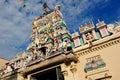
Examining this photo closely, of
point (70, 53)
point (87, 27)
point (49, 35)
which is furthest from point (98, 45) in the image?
point (49, 35)

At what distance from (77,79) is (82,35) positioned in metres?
4.14

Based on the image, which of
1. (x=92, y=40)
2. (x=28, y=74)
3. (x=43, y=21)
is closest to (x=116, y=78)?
(x=92, y=40)

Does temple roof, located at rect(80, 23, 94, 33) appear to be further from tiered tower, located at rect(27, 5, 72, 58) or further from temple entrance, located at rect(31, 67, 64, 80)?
temple entrance, located at rect(31, 67, 64, 80)

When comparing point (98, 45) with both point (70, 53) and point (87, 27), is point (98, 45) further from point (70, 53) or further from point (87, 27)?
point (70, 53)

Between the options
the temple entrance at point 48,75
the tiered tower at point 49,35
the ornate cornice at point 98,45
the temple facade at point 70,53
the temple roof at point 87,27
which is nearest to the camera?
the temple facade at point 70,53

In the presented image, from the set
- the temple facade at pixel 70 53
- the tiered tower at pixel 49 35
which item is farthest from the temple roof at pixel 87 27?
the tiered tower at pixel 49 35

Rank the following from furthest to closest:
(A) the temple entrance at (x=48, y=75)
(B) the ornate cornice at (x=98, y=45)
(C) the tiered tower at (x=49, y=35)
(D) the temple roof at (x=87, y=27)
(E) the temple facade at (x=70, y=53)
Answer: (C) the tiered tower at (x=49, y=35) → (D) the temple roof at (x=87, y=27) → (A) the temple entrance at (x=48, y=75) → (B) the ornate cornice at (x=98, y=45) → (E) the temple facade at (x=70, y=53)

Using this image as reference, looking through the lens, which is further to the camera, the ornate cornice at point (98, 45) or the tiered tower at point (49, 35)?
the tiered tower at point (49, 35)

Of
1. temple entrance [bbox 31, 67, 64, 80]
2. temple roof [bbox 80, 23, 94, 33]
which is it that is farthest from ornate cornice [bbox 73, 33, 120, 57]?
temple entrance [bbox 31, 67, 64, 80]

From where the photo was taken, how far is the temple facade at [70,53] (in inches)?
509

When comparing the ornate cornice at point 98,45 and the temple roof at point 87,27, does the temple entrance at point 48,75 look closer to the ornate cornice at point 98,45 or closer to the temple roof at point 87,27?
the ornate cornice at point 98,45

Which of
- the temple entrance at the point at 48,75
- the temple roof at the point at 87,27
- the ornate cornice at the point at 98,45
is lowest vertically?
the temple entrance at the point at 48,75

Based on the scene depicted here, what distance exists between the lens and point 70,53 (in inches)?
558

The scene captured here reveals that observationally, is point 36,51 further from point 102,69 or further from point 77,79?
point 102,69
